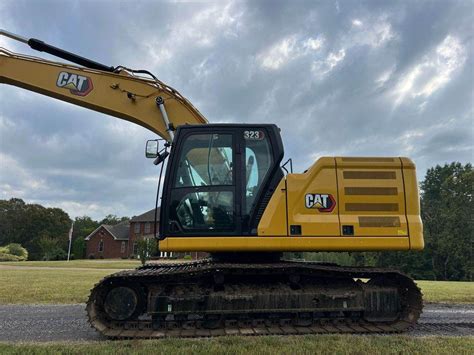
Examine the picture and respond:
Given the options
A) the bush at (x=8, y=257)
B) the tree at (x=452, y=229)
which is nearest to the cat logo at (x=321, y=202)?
the bush at (x=8, y=257)

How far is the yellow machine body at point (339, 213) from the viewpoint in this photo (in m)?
5.59

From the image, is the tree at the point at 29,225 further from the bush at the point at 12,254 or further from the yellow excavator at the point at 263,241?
the yellow excavator at the point at 263,241

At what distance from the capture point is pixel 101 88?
722 cm

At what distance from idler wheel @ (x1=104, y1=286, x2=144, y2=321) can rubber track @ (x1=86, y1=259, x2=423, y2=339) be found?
0.10 m

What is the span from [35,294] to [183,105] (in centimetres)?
694

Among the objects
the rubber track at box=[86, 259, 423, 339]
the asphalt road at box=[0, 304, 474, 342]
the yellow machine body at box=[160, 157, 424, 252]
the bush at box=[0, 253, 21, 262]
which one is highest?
the yellow machine body at box=[160, 157, 424, 252]

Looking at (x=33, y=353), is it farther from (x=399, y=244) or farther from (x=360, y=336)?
(x=399, y=244)

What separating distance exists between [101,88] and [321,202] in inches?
185

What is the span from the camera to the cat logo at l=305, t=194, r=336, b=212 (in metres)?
5.80

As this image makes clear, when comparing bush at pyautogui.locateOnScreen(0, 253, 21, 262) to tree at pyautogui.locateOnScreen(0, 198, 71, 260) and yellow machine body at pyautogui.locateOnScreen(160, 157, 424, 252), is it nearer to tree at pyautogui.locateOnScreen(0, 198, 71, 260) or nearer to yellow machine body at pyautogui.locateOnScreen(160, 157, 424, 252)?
tree at pyautogui.locateOnScreen(0, 198, 71, 260)

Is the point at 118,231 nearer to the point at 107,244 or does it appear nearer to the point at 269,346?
the point at 107,244

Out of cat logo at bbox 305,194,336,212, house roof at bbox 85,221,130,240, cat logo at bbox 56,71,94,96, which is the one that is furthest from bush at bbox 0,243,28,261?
cat logo at bbox 305,194,336,212

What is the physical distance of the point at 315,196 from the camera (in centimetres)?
584

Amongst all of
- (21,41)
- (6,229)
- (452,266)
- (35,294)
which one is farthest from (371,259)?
(6,229)
